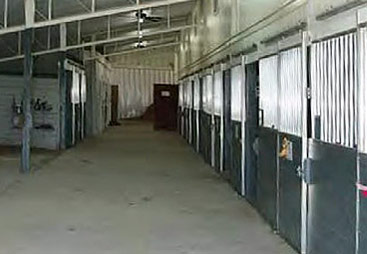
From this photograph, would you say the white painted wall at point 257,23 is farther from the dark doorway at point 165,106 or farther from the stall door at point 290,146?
the dark doorway at point 165,106

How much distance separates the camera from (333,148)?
4480mm

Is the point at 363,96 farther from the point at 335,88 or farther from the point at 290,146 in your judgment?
the point at 290,146

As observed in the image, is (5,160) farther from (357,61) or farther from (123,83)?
(123,83)

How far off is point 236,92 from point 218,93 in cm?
229

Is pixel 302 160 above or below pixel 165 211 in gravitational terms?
above

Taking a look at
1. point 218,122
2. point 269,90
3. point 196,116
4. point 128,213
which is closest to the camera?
point 269,90

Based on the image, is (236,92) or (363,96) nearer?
(363,96)

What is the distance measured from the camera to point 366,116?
385 cm

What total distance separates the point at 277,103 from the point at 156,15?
12.7 m

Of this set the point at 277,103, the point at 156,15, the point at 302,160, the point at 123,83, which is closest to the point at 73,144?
the point at 156,15

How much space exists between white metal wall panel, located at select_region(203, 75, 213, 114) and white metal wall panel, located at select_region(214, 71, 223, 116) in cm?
67

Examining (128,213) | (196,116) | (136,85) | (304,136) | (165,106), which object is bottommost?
(128,213)

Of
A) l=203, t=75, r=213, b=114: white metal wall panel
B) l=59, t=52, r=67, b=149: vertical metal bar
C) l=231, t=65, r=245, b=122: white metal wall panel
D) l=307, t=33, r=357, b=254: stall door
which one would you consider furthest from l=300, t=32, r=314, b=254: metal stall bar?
l=59, t=52, r=67, b=149: vertical metal bar

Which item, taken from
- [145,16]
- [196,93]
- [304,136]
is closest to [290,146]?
[304,136]
